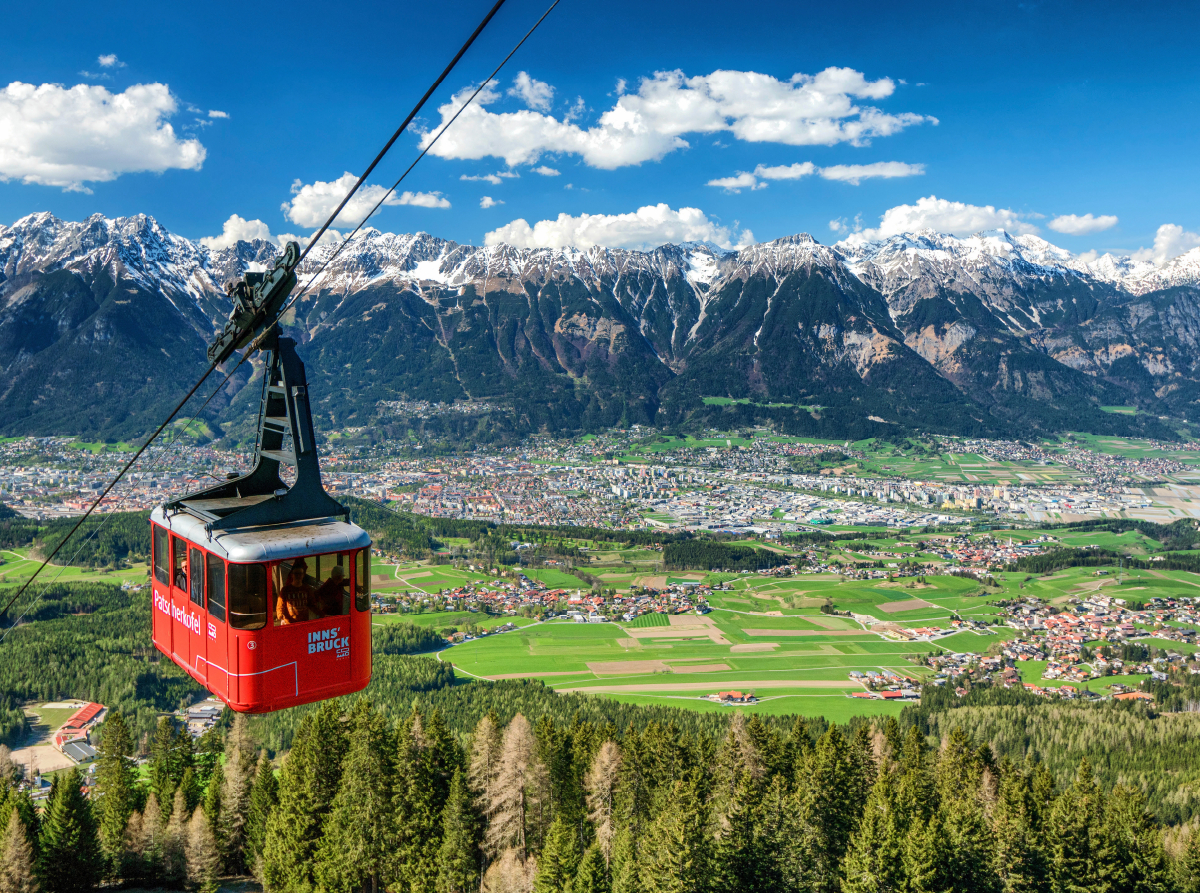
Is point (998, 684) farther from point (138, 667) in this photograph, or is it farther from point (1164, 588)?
point (138, 667)

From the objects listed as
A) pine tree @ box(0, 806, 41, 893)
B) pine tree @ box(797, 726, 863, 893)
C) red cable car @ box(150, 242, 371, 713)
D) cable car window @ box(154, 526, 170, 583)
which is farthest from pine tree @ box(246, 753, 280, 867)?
red cable car @ box(150, 242, 371, 713)

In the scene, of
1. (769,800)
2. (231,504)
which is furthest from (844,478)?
(231,504)

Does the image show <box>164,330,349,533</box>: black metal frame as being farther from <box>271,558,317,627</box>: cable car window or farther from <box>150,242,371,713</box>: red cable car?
<box>271,558,317,627</box>: cable car window

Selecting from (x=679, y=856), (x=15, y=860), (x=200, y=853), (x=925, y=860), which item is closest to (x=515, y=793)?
(x=679, y=856)

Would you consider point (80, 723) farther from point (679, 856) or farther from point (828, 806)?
point (828, 806)

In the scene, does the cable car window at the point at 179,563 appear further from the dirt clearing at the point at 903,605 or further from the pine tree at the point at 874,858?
the dirt clearing at the point at 903,605

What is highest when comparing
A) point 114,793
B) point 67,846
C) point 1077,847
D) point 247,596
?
point 247,596

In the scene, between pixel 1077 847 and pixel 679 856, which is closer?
pixel 679 856
